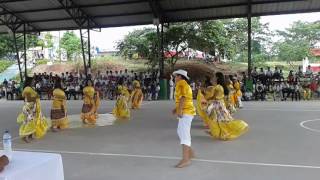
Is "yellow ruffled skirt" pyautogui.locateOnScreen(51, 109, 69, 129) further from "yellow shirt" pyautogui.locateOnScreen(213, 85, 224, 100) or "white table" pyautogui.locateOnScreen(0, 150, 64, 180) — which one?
"white table" pyautogui.locateOnScreen(0, 150, 64, 180)

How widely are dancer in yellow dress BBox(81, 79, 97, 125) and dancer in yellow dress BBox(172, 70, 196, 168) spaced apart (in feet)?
19.6

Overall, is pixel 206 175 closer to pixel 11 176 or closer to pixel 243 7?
pixel 11 176

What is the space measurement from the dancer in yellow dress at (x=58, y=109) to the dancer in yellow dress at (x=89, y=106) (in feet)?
3.13

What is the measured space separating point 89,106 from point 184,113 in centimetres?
627

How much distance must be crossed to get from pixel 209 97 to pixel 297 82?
1254 centimetres

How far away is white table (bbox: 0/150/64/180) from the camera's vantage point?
9.86 feet

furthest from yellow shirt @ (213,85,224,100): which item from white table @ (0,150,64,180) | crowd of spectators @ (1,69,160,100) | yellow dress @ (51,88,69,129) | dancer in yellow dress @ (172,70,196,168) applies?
crowd of spectators @ (1,69,160,100)

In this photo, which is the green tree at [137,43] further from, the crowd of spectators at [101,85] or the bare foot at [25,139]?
the bare foot at [25,139]

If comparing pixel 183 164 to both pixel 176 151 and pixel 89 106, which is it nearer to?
pixel 176 151

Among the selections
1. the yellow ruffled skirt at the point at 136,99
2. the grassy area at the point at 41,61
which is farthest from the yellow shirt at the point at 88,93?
the grassy area at the point at 41,61

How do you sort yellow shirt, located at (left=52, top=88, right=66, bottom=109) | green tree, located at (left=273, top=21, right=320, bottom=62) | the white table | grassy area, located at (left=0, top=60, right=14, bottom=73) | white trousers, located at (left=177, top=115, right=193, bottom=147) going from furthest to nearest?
1. grassy area, located at (left=0, top=60, right=14, bottom=73)
2. green tree, located at (left=273, top=21, right=320, bottom=62)
3. yellow shirt, located at (left=52, top=88, right=66, bottom=109)
4. white trousers, located at (left=177, top=115, right=193, bottom=147)
5. the white table

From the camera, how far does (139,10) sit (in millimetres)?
22406

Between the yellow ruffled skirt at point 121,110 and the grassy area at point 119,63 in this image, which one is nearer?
the yellow ruffled skirt at point 121,110

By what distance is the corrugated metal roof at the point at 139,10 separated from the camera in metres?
20.8
